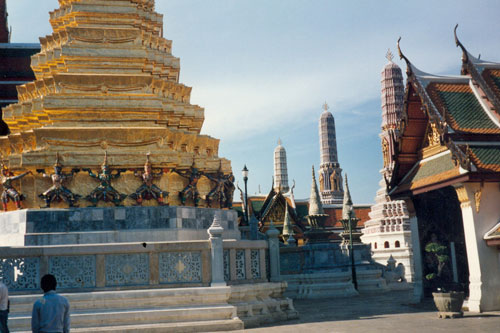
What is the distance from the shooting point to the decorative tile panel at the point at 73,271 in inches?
527

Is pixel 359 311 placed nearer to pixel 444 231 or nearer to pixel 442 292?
pixel 442 292

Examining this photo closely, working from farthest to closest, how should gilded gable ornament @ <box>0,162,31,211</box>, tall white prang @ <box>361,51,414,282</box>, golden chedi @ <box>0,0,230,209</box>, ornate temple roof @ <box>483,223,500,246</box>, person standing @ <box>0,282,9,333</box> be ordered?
1. tall white prang @ <box>361,51,414,282</box>
2. golden chedi @ <box>0,0,230,209</box>
3. gilded gable ornament @ <box>0,162,31,211</box>
4. ornate temple roof @ <box>483,223,500,246</box>
5. person standing @ <box>0,282,9,333</box>

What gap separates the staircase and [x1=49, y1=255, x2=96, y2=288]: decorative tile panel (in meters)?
0.38

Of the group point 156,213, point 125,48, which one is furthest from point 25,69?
point 156,213

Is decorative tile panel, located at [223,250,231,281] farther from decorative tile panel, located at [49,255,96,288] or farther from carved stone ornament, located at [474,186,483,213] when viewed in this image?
carved stone ornament, located at [474,186,483,213]

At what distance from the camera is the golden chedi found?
16828 millimetres

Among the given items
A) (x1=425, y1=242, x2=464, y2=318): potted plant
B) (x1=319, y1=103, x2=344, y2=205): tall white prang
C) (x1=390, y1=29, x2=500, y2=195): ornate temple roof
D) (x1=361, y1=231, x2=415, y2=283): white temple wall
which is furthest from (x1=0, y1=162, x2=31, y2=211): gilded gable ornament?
(x1=319, y1=103, x2=344, y2=205): tall white prang

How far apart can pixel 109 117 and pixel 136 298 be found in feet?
21.6

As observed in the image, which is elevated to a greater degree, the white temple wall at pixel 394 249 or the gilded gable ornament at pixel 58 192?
the gilded gable ornament at pixel 58 192

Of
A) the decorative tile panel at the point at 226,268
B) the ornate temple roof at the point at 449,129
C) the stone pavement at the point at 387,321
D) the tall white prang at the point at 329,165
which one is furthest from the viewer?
the tall white prang at the point at 329,165

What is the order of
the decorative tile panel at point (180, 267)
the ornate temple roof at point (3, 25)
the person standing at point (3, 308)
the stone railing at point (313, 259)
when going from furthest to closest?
the ornate temple roof at point (3, 25)
the stone railing at point (313, 259)
the decorative tile panel at point (180, 267)
the person standing at point (3, 308)

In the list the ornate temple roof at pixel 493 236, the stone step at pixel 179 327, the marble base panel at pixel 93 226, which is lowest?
the stone step at pixel 179 327

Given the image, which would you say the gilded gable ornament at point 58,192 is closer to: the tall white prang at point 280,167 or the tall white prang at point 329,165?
the tall white prang at point 329,165

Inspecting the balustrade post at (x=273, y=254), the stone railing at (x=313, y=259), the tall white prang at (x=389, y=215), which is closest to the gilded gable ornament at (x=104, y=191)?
the balustrade post at (x=273, y=254)
